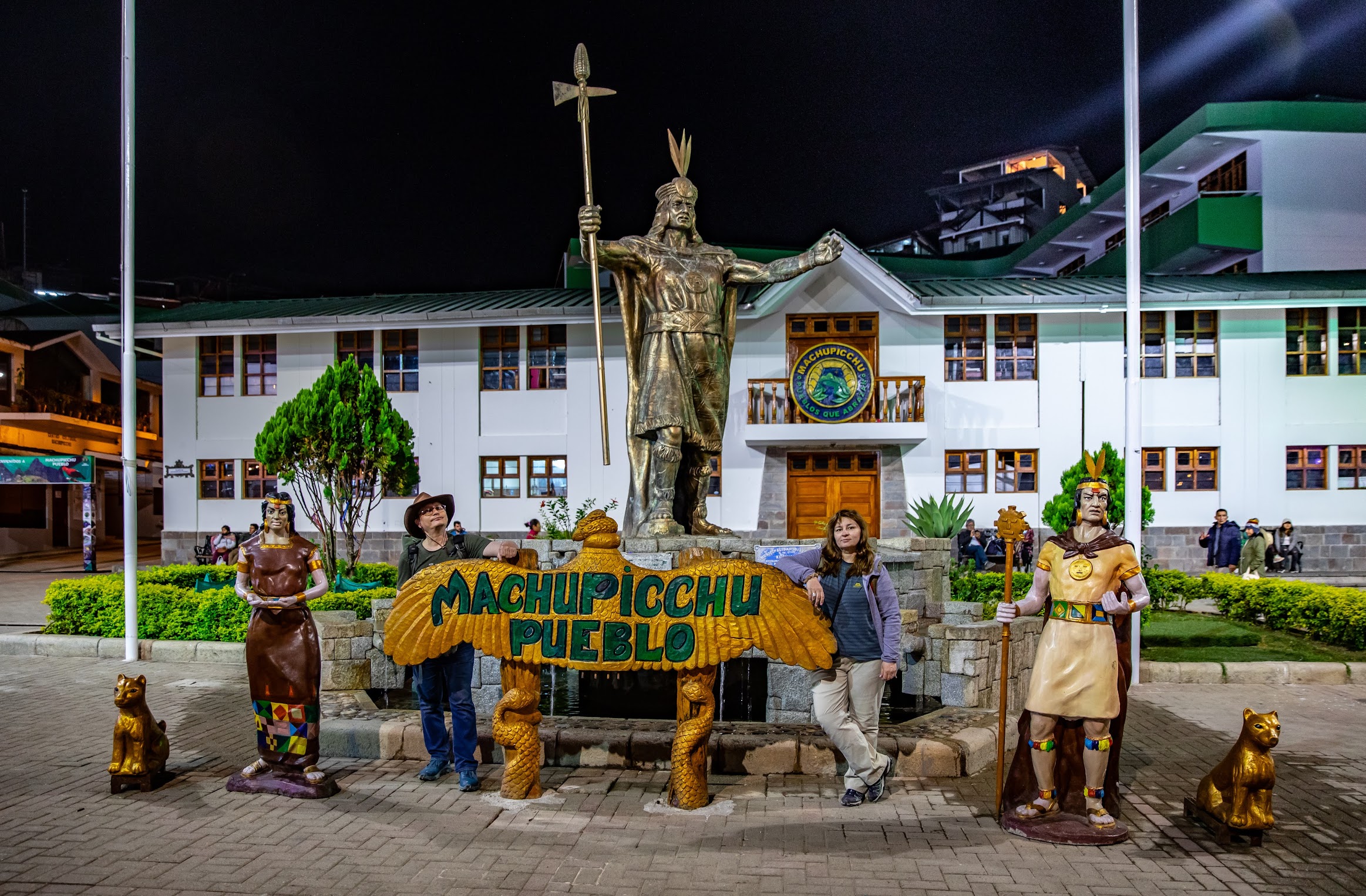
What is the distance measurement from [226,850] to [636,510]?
5.02m

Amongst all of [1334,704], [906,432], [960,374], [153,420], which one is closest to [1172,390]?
[960,374]

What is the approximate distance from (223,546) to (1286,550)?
20.9 meters

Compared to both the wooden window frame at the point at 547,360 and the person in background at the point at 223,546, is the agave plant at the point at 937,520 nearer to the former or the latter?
the wooden window frame at the point at 547,360

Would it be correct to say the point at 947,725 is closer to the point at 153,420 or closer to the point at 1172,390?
the point at 1172,390

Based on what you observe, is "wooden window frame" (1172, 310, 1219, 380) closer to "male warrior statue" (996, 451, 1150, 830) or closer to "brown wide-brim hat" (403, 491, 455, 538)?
"male warrior statue" (996, 451, 1150, 830)

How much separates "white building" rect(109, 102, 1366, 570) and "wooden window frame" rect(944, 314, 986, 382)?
0.04m

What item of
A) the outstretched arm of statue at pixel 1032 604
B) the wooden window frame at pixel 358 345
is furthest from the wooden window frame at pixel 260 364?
the outstretched arm of statue at pixel 1032 604

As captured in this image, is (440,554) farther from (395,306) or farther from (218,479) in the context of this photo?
(218,479)

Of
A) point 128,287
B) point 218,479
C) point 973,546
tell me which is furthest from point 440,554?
point 218,479

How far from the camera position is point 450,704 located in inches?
209

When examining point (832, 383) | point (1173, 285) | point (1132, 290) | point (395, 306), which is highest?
point (1173, 285)

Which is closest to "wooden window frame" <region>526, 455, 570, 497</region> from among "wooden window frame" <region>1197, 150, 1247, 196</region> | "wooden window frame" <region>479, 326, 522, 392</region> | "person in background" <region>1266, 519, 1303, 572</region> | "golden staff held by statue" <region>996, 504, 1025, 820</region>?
"wooden window frame" <region>479, 326, 522, 392</region>

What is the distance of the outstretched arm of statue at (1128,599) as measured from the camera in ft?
14.4

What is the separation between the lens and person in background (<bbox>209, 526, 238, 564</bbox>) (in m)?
16.9
